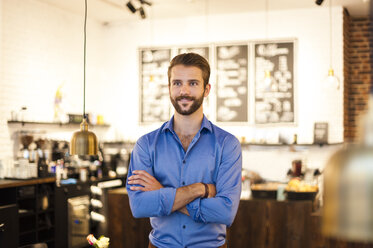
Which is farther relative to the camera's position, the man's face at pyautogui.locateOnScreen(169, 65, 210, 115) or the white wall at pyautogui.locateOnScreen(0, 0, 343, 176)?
the white wall at pyautogui.locateOnScreen(0, 0, 343, 176)

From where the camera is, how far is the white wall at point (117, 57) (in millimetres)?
6262

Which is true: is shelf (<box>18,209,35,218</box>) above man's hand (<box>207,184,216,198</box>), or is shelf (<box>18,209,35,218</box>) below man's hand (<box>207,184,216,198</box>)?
below

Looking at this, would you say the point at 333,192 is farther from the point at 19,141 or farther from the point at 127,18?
the point at 127,18

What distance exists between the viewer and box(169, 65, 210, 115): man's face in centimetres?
232

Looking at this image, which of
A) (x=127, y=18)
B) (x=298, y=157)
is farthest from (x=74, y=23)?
(x=298, y=157)

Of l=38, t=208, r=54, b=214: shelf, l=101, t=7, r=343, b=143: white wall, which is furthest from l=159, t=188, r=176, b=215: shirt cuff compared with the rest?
l=101, t=7, r=343, b=143: white wall

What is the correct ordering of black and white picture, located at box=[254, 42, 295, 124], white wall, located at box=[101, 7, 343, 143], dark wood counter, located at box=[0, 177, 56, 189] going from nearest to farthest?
dark wood counter, located at box=[0, 177, 56, 189], white wall, located at box=[101, 7, 343, 143], black and white picture, located at box=[254, 42, 295, 124]

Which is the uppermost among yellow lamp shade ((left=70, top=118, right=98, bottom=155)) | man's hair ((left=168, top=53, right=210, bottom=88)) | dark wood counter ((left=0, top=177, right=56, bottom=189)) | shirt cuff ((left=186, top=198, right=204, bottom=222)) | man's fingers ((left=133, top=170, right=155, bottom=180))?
man's hair ((left=168, top=53, right=210, bottom=88))

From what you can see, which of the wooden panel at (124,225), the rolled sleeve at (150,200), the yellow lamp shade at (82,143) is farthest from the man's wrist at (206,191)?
the wooden panel at (124,225)

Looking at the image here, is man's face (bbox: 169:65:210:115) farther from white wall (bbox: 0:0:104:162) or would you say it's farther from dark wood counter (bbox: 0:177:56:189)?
white wall (bbox: 0:0:104:162)

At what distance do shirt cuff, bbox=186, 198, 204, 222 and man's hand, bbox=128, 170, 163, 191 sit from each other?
19 centimetres

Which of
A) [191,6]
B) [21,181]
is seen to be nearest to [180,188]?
[21,181]

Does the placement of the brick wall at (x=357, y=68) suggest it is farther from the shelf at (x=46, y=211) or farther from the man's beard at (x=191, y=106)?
the man's beard at (x=191, y=106)

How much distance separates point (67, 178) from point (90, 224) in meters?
0.75
